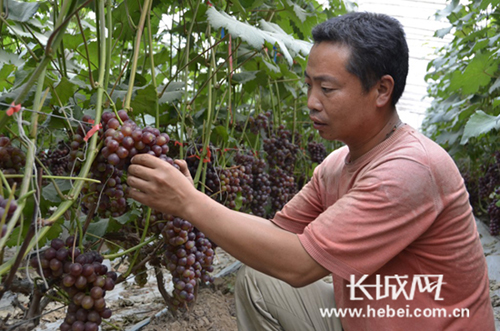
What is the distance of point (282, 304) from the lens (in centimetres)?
193

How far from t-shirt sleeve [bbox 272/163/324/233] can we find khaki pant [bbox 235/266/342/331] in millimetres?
250

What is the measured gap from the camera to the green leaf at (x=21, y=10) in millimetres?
1595

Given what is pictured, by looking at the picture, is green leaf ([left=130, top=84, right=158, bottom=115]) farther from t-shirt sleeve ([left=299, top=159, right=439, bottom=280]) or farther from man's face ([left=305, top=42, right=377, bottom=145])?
t-shirt sleeve ([left=299, top=159, right=439, bottom=280])

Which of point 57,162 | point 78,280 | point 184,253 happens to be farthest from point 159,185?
point 57,162

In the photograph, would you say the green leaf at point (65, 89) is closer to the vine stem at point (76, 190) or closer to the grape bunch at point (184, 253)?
the vine stem at point (76, 190)

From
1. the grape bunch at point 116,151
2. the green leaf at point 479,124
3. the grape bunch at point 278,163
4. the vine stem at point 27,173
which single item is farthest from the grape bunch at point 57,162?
the green leaf at point 479,124

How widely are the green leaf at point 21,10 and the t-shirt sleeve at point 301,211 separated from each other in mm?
1147

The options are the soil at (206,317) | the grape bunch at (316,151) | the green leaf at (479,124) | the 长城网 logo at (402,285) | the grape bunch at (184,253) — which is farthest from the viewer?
the grape bunch at (316,151)

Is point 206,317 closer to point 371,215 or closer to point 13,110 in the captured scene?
point 371,215

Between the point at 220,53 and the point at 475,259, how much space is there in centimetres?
151

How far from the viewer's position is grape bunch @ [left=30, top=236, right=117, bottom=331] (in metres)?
1.22

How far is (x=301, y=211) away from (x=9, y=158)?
1072 millimetres

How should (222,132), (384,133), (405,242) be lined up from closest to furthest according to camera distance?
(405,242), (384,133), (222,132)

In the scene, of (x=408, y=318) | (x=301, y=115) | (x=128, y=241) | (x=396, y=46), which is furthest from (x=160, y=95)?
(x=301, y=115)
